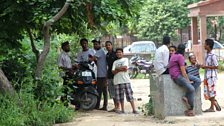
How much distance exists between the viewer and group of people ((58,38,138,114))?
10.0 meters

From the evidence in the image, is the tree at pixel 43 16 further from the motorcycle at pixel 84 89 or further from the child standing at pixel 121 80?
the motorcycle at pixel 84 89

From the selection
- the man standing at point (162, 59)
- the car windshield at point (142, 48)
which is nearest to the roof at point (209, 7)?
the car windshield at point (142, 48)

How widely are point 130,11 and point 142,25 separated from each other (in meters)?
26.0

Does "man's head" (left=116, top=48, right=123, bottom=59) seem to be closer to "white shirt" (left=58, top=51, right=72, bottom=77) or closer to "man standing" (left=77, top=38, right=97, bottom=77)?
"man standing" (left=77, top=38, right=97, bottom=77)

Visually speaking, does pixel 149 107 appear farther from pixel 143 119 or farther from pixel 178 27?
pixel 178 27

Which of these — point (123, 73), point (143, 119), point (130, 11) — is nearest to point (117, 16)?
point (130, 11)

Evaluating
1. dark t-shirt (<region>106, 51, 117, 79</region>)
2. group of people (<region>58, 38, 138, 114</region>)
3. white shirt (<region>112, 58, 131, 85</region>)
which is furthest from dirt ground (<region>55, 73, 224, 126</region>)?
dark t-shirt (<region>106, 51, 117, 79</region>)

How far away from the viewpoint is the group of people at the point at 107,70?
10.0 m

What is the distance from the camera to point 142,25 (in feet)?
116

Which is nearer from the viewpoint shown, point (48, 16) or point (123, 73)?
point (48, 16)

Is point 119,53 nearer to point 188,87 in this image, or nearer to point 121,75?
point 121,75

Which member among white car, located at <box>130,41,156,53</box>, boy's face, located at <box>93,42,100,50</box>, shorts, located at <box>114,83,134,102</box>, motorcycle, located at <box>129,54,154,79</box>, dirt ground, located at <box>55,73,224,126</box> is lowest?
dirt ground, located at <box>55,73,224,126</box>

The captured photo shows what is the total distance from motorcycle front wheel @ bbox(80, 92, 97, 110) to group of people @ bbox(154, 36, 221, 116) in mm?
1994

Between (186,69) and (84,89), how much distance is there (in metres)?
2.58
